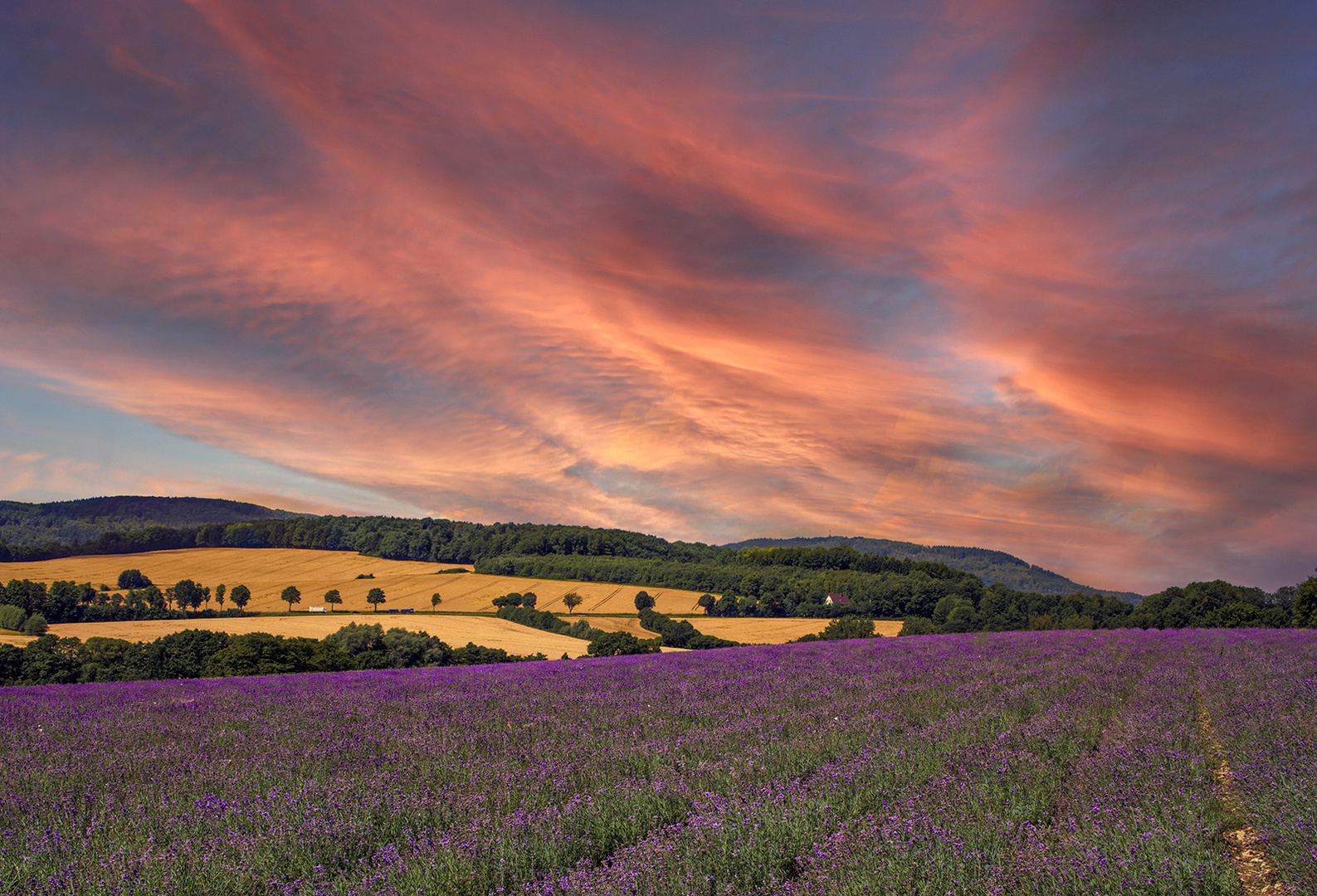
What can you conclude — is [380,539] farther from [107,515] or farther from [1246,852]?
[1246,852]

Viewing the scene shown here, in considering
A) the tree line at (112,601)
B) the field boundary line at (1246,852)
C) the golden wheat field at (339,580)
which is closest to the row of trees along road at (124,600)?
the tree line at (112,601)

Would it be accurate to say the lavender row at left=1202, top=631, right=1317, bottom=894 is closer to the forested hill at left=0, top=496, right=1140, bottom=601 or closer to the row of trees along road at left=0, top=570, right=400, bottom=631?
the row of trees along road at left=0, top=570, right=400, bottom=631

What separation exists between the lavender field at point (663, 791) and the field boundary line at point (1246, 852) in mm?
113

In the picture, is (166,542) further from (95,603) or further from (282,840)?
(282,840)

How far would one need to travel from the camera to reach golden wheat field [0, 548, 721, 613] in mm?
78062

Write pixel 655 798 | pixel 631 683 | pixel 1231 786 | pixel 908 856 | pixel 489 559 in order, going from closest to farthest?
pixel 908 856 → pixel 655 798 → pixel 1231 786 → pixel 631 683 → pixel 489 559

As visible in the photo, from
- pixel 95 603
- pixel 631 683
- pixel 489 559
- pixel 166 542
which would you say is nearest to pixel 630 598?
pixel 489 559

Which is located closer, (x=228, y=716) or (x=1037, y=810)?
(x=1037, y=810)

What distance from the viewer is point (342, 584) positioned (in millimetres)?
88438

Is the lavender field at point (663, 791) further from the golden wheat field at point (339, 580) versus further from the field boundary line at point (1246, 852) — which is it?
the golden wheat field at point (339, 580)

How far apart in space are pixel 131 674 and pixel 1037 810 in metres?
25.3

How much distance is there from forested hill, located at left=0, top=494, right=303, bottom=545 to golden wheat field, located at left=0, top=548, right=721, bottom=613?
4050 centimetres

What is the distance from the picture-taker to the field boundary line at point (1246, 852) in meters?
4.34

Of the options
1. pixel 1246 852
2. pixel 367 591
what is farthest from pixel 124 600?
pixel 1246 852
